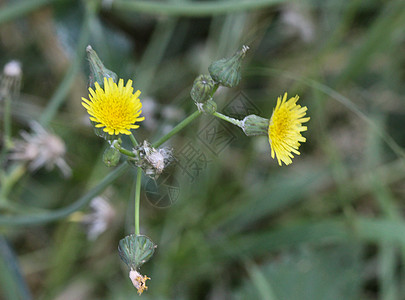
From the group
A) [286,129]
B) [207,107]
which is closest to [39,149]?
[207,107]

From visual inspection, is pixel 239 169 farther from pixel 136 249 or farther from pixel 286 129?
pixel 136 249

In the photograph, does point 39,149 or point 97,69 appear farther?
point 39,149

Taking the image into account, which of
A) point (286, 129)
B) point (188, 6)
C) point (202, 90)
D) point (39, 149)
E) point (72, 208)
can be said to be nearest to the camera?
point (202, 90)

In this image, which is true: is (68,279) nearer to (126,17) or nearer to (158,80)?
(158,80)

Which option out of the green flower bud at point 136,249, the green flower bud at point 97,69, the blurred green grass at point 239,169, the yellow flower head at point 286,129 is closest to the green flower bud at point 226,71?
the yellow flower head at point 286,129

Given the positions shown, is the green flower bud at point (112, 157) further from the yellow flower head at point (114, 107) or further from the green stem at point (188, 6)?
the green stem at point (188, 6)

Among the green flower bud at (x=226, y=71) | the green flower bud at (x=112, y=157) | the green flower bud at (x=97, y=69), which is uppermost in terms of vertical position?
the green flower bud at (x=97, y=69)

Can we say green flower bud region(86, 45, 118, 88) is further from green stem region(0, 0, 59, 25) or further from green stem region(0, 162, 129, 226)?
green stem region(0, 0, 59, 25)
